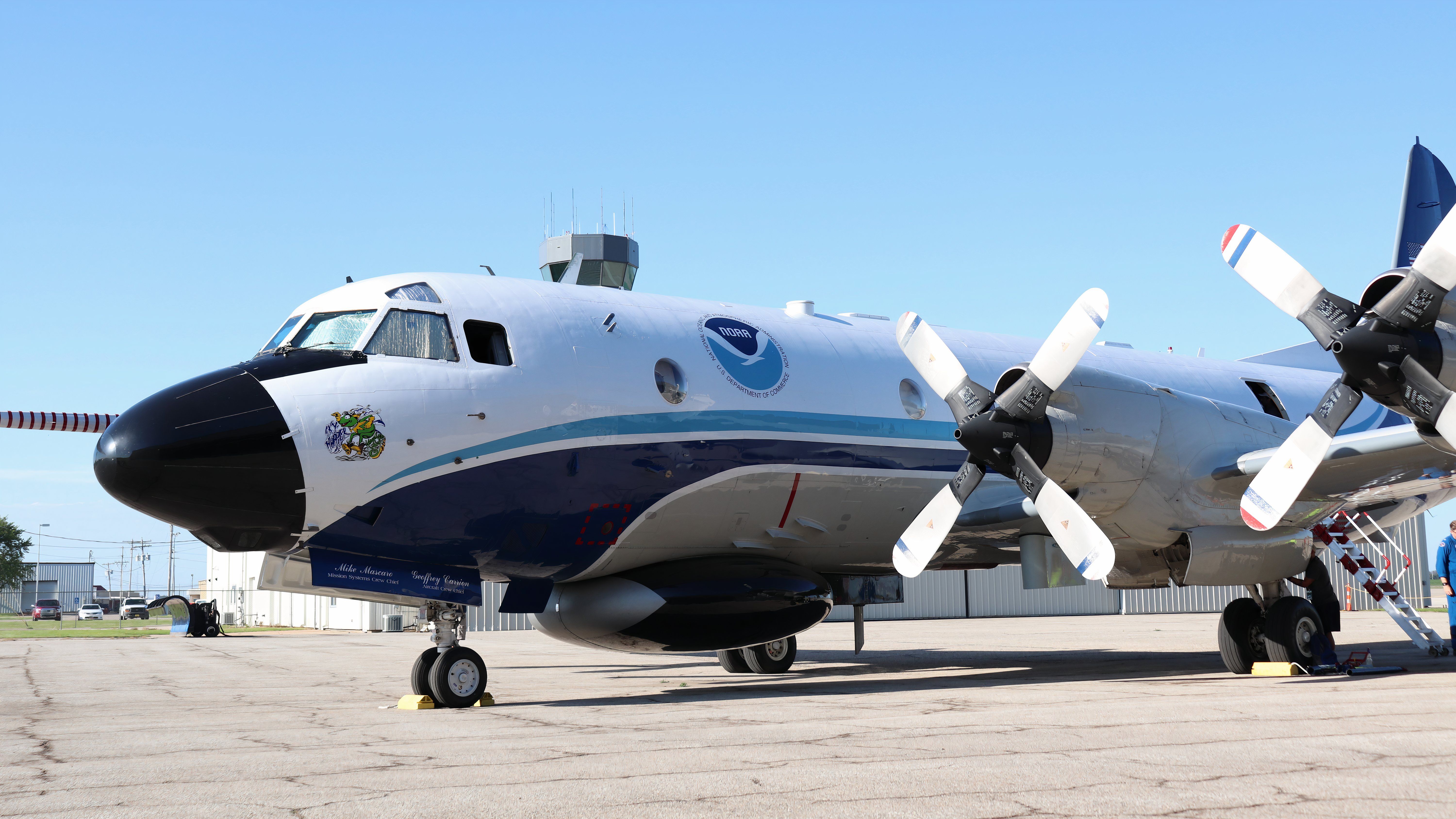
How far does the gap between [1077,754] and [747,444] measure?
5868mm

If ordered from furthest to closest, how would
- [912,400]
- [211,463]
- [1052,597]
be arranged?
[1052,597] < [912,400] < [211,463]

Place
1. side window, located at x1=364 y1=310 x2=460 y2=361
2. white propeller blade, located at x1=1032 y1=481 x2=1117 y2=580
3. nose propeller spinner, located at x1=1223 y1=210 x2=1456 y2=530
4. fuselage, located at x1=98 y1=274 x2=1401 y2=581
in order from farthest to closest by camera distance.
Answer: side window, located at x1=364 y1=310 x2=460 y2=361 < white propeller blade, located at x1=1032 y1=481 x2=1117 y2=580 < fuselage, located at x1=98 y1=274 x2=1401 y2=581 < nose propeller spinner, located at x1=1223 y1=210 x2=1456 y2=530

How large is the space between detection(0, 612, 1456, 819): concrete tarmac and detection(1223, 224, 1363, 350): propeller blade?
310cm

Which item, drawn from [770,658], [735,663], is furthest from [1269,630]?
[735,663]

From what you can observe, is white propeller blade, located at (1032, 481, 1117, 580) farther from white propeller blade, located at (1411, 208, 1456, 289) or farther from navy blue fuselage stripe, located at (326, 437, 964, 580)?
white propeller blade, located at (1411, 208, 1456, 289)

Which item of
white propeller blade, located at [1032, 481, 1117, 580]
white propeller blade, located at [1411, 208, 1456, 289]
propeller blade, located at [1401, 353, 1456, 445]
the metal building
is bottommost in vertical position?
the metal building

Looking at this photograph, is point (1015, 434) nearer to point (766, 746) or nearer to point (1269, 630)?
point (1269, 630)

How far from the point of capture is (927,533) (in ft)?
37.6

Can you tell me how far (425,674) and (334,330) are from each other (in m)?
3.27

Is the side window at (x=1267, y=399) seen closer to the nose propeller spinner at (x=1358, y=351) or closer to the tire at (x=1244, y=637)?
the tire at (x=1244, y=637)

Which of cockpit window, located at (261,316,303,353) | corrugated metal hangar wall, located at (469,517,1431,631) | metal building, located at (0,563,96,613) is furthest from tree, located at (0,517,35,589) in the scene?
cockpit window, located at (261,316,303,353)

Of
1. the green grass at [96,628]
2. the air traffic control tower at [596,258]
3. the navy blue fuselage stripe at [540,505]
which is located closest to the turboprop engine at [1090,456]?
the navy blue fuselage stripe at [540,505]

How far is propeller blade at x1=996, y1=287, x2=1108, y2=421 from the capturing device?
10633 mm

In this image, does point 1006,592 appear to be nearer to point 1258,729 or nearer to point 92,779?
point 1258,729
